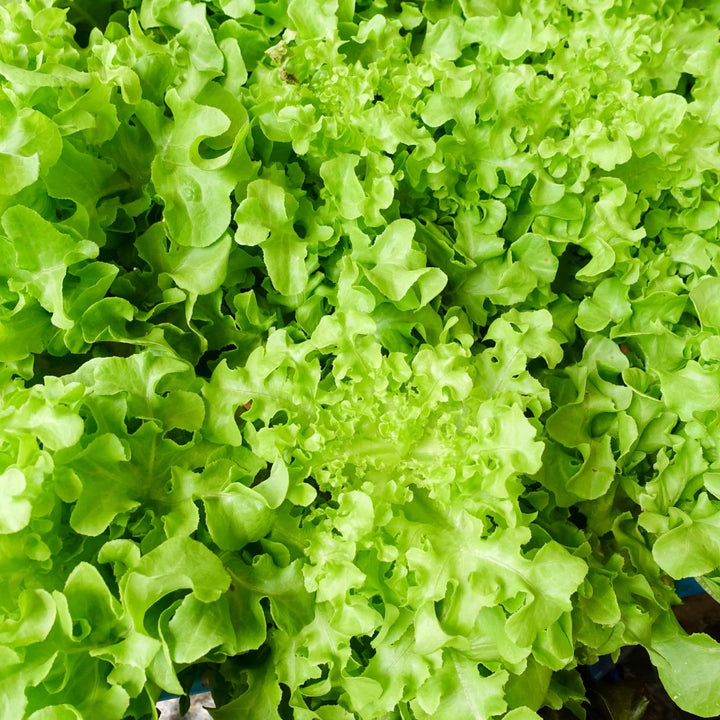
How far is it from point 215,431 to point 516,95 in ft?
2.12

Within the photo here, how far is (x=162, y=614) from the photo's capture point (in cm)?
92

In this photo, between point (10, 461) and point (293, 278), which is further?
point (293, 278)

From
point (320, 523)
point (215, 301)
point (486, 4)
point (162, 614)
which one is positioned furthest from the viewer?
point (486, 4)

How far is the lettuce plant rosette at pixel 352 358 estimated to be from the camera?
3.06 ft

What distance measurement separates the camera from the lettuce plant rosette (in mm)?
934

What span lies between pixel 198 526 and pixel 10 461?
0.79ft

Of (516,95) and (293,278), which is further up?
(516,95)

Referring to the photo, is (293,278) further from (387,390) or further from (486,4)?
(486,4)

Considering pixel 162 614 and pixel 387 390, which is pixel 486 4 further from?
pixel 162 614

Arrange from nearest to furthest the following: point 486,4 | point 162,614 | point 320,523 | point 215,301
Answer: point 162,614 < point 320,523 < point 215,301 < point 486,4

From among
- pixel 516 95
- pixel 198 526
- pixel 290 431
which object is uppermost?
pixel 516 95

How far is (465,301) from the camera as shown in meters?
1.22

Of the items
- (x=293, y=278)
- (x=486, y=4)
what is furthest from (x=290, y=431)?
(x=486, y=4)

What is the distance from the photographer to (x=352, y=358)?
1.01 m
